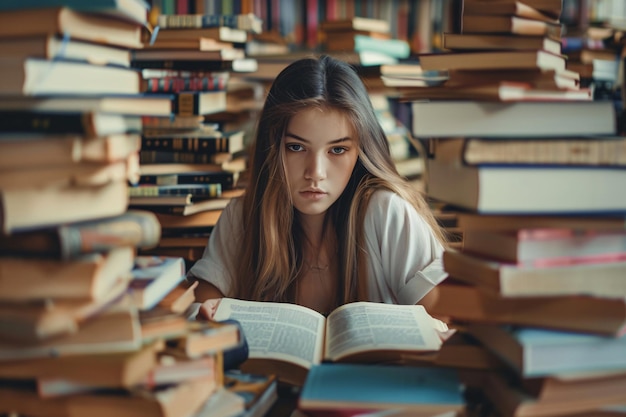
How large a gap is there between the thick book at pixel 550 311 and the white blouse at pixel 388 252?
2.21 ft

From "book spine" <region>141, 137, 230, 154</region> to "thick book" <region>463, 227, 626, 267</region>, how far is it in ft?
3.37

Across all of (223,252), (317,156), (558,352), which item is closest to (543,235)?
(558,352)

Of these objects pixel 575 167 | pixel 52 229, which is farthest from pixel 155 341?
pixel 575 167

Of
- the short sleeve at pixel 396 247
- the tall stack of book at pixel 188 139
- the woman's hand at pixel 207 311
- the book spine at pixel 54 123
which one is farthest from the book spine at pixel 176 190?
the book spine at pixel 54 123

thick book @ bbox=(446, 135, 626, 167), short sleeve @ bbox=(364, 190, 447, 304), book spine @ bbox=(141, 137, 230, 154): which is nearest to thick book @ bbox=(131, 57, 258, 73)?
book spine @ bbox=(141, 137, 230, 154)

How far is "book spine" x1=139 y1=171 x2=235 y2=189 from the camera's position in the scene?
177cm

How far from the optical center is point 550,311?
3.06ft

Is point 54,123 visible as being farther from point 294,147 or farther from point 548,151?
point 294,147

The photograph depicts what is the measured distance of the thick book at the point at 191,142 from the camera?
1.82 meters

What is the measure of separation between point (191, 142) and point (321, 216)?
0.39 metres

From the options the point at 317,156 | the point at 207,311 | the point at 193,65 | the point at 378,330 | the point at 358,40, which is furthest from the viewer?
the point at 358,40

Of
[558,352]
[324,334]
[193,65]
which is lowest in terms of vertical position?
[324,334]

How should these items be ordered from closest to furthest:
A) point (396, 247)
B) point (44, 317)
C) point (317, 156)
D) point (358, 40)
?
point (44, 317) < point (317, 156) < point (396, 247) < point (358, 40)

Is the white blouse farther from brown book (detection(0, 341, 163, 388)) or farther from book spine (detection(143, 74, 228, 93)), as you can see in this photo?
brown book (detection(0, 341, 163, 388))
